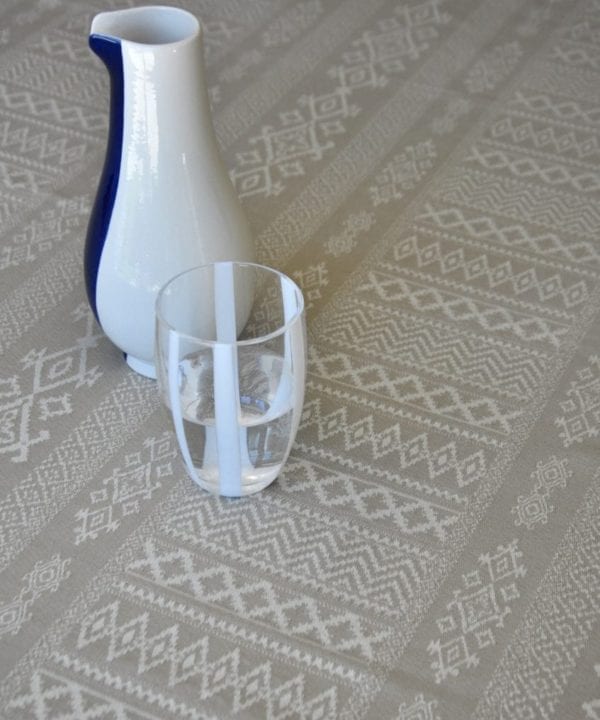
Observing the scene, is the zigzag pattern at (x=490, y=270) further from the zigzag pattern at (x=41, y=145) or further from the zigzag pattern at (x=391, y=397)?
the zigzag pattern at (x=41, y=145)

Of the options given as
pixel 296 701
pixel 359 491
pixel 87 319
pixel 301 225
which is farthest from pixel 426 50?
pixel 296 701

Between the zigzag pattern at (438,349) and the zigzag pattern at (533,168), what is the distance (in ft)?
0.92

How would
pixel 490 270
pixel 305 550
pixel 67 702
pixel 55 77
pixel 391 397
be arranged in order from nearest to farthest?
pixel 67 702
pixel 305 550
pixel 391 397
pixel 490 270
pixel 55 77

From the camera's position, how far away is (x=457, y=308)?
0.99 m

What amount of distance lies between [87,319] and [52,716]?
1.25 ft

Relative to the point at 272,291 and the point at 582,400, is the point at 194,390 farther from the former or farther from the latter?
the point at 582,400

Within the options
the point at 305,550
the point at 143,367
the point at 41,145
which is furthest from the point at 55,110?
the point at 305,550

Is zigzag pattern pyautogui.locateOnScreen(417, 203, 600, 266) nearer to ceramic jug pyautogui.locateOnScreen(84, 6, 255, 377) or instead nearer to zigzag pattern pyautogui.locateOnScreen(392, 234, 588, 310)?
zigzag pattern pyautogui.locateOnScreen(392, 234, 588, 310)

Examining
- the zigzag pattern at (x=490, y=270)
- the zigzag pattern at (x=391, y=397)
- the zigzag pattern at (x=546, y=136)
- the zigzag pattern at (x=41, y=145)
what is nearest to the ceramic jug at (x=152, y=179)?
the zigzag pattern at (x=391, y=397)

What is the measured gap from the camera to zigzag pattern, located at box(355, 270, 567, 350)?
38.0 inches

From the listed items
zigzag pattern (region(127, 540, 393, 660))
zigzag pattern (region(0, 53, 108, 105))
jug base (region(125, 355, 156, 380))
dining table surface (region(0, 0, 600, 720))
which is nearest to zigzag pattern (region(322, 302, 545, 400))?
dining table surface (region(0, 0, 600, 720))

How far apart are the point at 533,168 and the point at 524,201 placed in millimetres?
67

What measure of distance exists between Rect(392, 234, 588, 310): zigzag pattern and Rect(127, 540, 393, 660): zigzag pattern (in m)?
0.39

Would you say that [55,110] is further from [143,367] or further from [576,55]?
[576,55]
